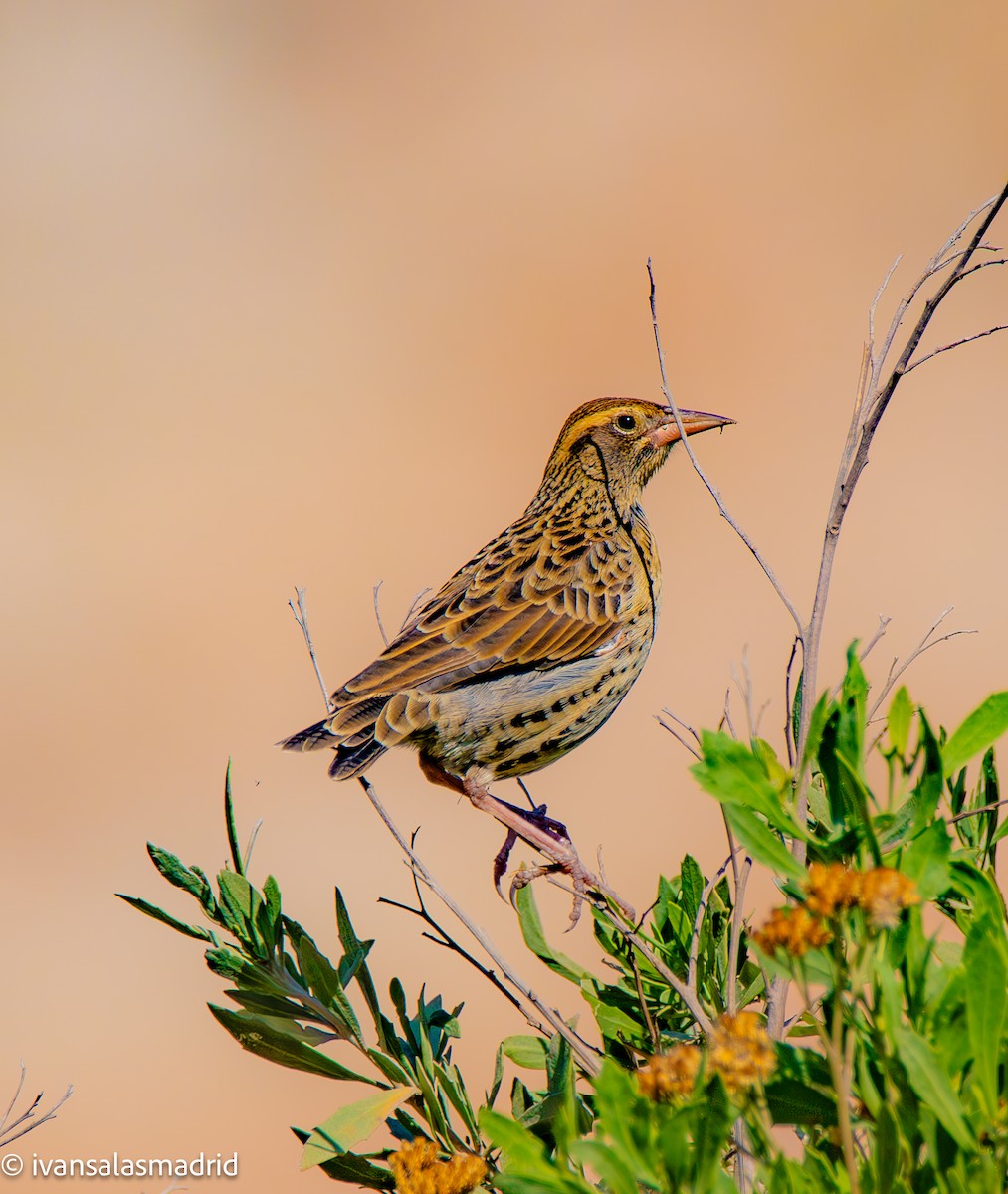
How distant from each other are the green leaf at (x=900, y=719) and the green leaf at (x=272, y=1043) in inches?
43.6

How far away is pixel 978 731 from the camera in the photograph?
4.76ft

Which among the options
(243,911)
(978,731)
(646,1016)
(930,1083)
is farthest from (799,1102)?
(243,911)

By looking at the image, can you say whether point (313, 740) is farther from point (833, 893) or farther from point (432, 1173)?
point (833, 893)

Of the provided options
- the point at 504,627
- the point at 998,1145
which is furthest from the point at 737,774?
the point at 504,627

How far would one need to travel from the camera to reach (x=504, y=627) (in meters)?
4.53

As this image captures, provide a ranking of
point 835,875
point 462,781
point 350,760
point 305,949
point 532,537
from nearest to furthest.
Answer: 1. point 835,875
2. point 305,949
3. point 350,760
4. point 462,781
5. point 532,537

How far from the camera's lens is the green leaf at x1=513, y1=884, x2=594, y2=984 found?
2301 mm

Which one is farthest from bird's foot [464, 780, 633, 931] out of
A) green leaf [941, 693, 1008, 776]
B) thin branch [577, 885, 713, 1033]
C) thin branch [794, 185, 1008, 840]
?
green leaf [941, 693, 1008, 776]

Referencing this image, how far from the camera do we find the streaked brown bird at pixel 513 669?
4078mm

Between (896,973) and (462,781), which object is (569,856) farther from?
(896,973)

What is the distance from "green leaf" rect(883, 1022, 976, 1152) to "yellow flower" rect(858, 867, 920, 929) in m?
0.10

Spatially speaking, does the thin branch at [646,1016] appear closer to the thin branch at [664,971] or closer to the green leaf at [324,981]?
the thin branch at [664,971]

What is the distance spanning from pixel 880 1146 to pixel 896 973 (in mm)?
230

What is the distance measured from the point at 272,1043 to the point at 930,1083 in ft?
4.27
